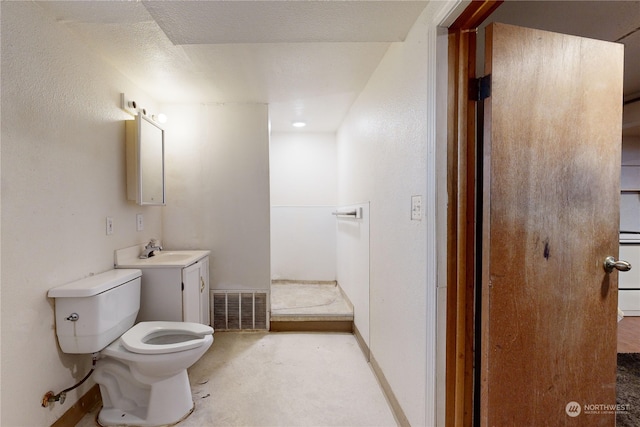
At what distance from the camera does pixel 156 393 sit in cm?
158

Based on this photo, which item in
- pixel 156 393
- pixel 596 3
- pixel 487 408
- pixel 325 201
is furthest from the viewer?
pixel 325 201

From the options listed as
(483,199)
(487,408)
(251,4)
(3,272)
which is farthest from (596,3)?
(3,272)

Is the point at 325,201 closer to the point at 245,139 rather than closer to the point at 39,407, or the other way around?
the point at 245,139

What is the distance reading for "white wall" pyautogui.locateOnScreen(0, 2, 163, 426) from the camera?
1.23 m

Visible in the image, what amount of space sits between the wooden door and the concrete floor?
810 millimetres

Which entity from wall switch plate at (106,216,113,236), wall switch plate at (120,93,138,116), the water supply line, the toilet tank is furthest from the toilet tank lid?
wall switch plate at (120,93,138,116)

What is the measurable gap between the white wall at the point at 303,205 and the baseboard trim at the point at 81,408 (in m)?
2.14

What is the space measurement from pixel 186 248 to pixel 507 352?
2.50m

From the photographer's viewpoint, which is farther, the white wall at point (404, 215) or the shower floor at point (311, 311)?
the shower floor at point (311, 311)

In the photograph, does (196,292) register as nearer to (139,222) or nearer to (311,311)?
(139,222)

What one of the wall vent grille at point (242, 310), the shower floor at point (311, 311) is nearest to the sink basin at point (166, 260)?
the wall vent grille at point (242, 310)

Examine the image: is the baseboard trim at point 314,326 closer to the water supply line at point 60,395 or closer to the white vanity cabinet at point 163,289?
the white vanity cabinet at point 163,289

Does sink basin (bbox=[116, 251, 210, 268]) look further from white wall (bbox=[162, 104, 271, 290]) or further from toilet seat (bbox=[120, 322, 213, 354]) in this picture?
toilet seat (bbox=[120, 322, 213, 354])

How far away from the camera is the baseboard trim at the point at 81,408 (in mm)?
1500
